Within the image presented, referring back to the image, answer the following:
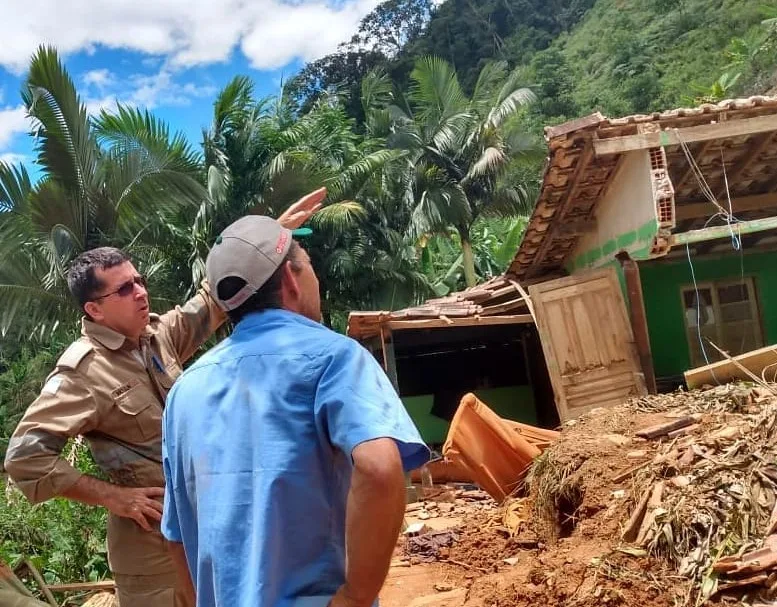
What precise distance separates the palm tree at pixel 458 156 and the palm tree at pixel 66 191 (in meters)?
7.81

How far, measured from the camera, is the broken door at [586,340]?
8.58 m

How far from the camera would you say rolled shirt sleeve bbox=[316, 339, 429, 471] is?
1.38 meters

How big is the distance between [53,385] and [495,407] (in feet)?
35.7

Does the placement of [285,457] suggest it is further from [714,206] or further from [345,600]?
[714,206]

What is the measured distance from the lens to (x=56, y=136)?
10938 millimetres

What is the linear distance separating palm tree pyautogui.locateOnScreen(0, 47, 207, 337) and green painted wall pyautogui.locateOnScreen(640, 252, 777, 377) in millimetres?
7231

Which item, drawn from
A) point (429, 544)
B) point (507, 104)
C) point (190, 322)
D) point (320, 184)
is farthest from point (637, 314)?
point (507, 104)

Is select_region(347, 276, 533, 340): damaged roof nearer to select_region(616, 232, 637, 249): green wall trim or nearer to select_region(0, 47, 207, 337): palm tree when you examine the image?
select_region(616, 232, 637, 249): green wall trim

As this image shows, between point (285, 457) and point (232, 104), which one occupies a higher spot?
point (232, 104)

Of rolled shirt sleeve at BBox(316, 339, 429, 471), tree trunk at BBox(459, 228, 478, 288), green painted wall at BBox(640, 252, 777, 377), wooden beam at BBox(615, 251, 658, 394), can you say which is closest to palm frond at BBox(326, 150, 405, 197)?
tree trunk at BBox(459, 228, 478, 288)

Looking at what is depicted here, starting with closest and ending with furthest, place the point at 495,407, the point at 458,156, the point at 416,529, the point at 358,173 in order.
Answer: the point at 416,529 < the point at 495,407 < the point at 358,173 < the point at 458,156

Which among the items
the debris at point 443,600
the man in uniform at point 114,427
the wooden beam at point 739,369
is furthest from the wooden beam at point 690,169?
the man in uniform at point 114,427

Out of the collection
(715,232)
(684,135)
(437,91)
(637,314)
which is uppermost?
(437,91)

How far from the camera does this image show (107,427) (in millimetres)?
2490
